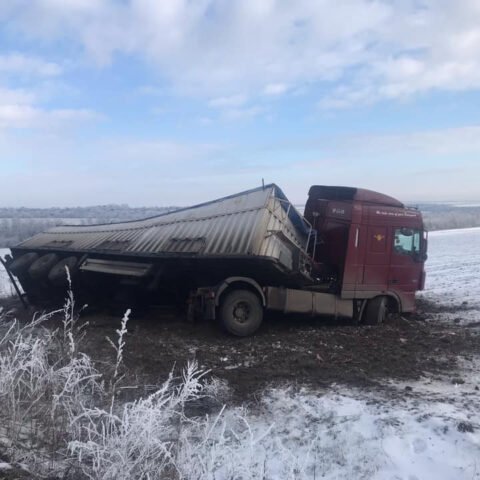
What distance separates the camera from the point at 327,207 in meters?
11.5

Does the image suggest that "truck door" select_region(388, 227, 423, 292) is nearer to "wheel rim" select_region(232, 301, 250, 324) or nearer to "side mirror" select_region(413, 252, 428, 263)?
"side mirror" select_region(413, 252, 428, 263)

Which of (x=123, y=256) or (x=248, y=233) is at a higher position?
(x=248, y=233)

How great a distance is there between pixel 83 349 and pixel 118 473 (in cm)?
501

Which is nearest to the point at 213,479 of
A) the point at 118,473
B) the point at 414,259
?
the point at 118,473

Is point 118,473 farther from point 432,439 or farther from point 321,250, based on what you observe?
point 321,250

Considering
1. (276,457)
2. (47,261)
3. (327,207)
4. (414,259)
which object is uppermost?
(327,207)

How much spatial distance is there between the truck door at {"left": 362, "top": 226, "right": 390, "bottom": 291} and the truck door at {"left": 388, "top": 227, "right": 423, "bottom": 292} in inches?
7.4

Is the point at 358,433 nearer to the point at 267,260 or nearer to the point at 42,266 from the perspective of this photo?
the point at 267,260

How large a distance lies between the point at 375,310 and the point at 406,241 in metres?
1.66

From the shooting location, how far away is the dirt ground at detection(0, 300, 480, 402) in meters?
7.34

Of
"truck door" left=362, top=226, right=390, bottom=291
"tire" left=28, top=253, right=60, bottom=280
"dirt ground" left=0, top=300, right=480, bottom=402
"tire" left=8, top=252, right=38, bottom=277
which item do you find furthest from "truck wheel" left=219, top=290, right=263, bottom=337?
"tire" left=8, top=252, right=38, bottom=277

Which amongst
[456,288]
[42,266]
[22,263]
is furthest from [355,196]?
[22,263]

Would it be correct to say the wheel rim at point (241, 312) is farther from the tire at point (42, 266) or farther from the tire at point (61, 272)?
the tire at point (42, 266)

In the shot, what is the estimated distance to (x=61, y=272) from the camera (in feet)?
39.4
